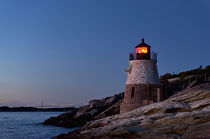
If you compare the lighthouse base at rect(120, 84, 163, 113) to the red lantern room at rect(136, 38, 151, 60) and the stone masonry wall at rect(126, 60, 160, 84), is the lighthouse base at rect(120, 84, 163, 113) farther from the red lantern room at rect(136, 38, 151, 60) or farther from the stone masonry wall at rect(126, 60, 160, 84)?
the red lantern room at rect(136, 38, 151, 60)

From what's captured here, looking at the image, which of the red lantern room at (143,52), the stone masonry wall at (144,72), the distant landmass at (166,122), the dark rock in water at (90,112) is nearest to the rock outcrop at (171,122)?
the distant landmass at (166,122)

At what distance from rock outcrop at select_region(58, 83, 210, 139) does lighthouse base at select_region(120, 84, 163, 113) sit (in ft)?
23.5

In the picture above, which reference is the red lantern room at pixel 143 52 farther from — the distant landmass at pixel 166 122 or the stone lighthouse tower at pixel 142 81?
the distant landmass at pixel 166 122

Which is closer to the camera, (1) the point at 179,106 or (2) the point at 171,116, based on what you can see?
(2) the point at 171,116

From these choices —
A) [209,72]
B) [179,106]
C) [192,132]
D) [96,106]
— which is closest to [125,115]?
[179,106]

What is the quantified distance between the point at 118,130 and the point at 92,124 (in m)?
6.98

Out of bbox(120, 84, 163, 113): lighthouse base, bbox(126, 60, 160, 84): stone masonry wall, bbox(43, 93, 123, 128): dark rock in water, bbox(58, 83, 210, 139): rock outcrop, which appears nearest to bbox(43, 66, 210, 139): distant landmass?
bbox(58, 83, 210, 139): rock outcrop

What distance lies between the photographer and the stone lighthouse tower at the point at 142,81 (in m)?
33.0

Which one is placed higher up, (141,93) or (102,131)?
(141,93)

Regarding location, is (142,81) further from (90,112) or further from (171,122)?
(90,112)

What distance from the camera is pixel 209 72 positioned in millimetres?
48969

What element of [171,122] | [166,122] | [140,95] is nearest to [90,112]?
[140,95]

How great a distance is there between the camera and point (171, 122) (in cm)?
1948

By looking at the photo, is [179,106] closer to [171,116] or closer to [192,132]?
[171,116]
